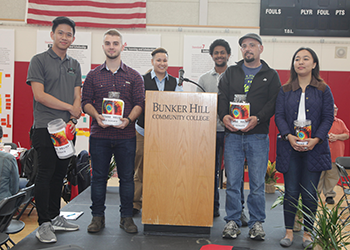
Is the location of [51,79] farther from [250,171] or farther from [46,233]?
[250,171]

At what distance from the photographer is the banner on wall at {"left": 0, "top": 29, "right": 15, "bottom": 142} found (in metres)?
6.41

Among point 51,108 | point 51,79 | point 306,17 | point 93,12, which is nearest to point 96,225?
point 51,108

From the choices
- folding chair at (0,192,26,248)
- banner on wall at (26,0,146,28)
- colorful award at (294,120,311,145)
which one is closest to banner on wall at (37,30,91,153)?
banner on wall at (26,0,146,28)

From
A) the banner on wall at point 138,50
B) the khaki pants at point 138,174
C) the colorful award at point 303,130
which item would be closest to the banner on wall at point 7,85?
the banner on wall at point 138,50

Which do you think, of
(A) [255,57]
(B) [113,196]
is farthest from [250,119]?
(B) [113,196]

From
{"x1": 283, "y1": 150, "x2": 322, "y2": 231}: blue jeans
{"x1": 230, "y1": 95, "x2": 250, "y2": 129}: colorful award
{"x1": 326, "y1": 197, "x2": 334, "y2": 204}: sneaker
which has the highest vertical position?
{"x1": 230, "y1": 95, "x2": 250, "y2": 129}: colorful award

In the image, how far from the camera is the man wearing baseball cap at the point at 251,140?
8.18 feet

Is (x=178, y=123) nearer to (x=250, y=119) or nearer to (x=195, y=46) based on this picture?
(x=250, y=119)

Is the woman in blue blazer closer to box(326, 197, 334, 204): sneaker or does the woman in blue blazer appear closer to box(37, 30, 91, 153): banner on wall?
box(326, 197, 334, 204): sneaker

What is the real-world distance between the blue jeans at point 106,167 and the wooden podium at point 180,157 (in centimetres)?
23

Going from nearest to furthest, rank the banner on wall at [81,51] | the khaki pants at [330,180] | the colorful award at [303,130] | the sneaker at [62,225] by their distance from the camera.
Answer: the colorful award at [303,130] < the sneaker at [62,225] < the khaki pants at [330,180] < the banner on wall at [81,51]

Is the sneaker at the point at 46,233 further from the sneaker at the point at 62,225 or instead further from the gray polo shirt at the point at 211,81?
the gray polo shirt at the point at 211,81

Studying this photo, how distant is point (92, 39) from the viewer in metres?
6.43

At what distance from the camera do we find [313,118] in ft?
7.80
